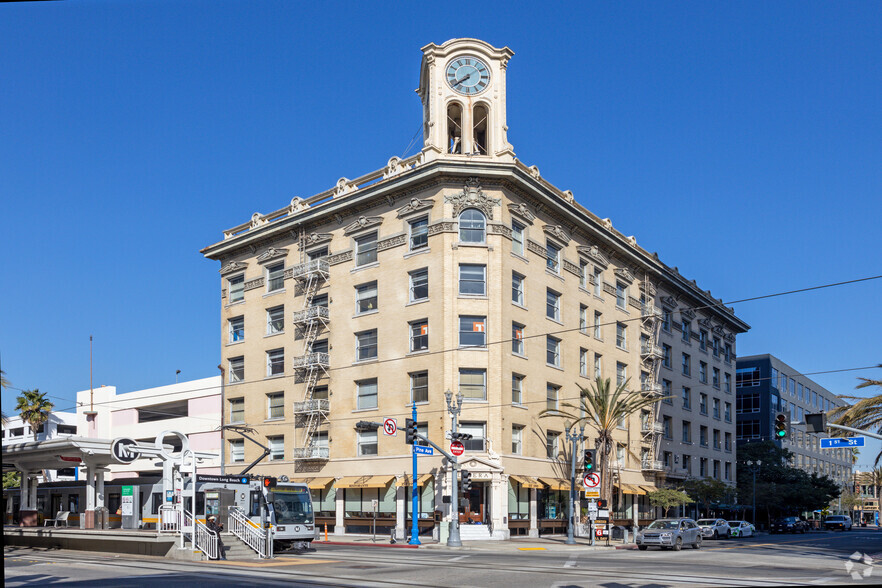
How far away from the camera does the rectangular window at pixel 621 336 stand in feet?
214

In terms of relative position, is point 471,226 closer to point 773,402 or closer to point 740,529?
point 740,529

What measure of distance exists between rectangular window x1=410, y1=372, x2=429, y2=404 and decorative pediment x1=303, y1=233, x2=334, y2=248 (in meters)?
12.6

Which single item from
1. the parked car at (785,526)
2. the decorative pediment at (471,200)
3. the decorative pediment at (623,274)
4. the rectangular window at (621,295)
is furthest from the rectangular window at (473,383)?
the parked car at (785,526)

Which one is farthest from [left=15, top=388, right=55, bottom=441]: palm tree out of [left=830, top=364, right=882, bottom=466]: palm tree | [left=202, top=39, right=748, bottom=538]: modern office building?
[left=830, top=364, right=882, bottom=466]: palm tree

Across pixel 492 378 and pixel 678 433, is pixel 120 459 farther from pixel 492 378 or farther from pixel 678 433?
pixel 678 433

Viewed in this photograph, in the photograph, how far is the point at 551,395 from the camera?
182 feet

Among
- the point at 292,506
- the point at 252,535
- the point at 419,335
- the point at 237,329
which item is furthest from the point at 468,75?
the point at 252,535

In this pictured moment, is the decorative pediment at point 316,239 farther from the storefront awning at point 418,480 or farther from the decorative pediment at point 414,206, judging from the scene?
the storefront awning at point 418,480

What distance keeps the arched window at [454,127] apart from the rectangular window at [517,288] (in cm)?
1072

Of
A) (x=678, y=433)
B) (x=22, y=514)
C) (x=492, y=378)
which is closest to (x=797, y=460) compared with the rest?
(x=678, y=433)

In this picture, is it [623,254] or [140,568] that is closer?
[140,568]

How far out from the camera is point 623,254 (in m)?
66.0

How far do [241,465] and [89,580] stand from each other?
40.4 m

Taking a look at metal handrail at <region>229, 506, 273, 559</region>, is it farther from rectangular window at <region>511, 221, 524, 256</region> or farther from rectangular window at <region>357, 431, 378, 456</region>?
rectangular window at <region>511, 221, 524, 256</region>
